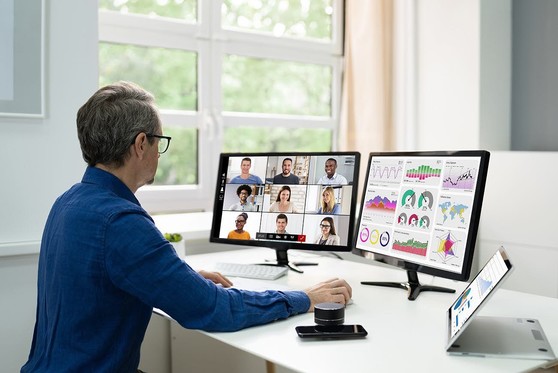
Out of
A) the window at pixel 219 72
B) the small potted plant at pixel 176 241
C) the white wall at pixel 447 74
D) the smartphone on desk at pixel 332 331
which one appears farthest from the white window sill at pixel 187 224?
the white wall at pixel 447 74

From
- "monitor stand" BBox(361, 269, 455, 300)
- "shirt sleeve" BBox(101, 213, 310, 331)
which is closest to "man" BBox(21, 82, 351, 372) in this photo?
"shirt sleeve" BBox(101, 213, 310, 331)

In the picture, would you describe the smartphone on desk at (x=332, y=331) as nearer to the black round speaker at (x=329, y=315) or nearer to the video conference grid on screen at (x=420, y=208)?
the black round speaker at (x=329, y=315)

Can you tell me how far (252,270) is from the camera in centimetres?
232

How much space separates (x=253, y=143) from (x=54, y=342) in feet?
6.91

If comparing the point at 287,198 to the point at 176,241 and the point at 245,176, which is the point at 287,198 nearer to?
the point at 245,176

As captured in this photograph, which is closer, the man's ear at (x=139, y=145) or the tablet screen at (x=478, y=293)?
the tablet screen at (x=478, y=293)

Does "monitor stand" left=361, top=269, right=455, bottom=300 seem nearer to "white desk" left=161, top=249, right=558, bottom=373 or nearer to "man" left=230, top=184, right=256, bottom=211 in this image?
"white desk" left=161, top=249, right=558, bottom=373

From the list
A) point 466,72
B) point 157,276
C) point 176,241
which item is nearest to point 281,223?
point 176,241

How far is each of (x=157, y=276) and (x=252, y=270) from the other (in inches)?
33.1

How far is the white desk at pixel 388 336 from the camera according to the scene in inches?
55.9

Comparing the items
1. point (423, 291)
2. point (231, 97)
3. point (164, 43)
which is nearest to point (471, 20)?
point (231, 97)

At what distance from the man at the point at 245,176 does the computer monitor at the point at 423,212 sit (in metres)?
0.45

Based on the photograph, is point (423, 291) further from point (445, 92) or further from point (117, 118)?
point (445, 92)

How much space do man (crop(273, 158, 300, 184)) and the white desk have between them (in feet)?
1.16
